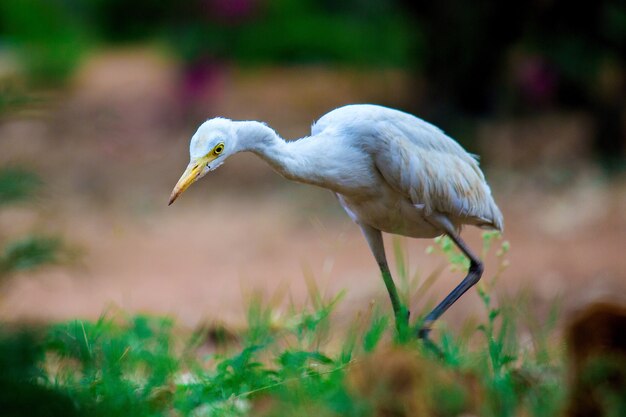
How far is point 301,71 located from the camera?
10.8m

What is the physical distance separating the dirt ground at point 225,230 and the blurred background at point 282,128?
0.9 inches

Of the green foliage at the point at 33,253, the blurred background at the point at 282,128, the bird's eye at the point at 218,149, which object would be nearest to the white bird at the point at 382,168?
the bird's eye at the point at 218,149

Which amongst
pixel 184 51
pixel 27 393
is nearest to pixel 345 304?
pixel 27 393

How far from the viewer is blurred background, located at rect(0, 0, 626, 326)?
6.27 meters

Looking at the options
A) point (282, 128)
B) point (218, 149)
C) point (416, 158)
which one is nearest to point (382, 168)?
point (416, 158)

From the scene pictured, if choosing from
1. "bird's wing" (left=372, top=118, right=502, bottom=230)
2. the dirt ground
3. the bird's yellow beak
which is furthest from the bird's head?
the dirt ground

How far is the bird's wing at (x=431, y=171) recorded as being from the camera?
3.07m

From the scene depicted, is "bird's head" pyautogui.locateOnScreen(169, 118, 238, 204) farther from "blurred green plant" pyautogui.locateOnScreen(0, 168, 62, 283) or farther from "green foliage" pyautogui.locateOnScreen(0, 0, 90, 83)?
"green foliage" pyautogui.locateOnScreen(0, 0, 90, 83)

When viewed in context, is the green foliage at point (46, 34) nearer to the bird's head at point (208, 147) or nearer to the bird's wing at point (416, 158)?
the bird's wing at point (416, 158)

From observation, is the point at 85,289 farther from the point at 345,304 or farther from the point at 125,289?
the point at 345,304

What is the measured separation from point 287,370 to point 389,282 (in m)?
0.62

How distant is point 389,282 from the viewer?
3184 mm

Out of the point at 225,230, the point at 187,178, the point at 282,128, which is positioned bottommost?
the point at 225,230

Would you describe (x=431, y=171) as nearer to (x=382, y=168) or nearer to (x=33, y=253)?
(x=382, y=168)
